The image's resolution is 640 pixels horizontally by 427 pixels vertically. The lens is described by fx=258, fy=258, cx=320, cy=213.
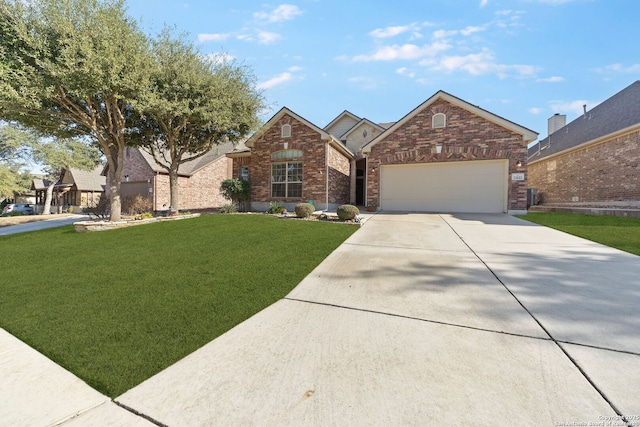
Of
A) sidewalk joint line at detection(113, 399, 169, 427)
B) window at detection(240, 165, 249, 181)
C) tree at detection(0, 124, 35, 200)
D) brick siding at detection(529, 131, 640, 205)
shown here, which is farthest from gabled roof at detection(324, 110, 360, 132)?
tree at detection(0, 124, 35, 200)

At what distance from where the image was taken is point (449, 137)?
12602 mm

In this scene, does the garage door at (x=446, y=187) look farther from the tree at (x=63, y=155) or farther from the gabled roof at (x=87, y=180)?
the gabled roof at (x=87, y=180)

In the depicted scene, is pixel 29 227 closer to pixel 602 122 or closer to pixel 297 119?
pixel 297 119

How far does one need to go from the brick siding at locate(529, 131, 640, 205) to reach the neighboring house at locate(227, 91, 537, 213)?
5219 millimetres

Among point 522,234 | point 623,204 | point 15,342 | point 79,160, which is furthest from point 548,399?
point 79,160

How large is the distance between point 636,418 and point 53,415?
3.51m

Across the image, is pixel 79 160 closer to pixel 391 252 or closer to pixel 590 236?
pixel 391 252

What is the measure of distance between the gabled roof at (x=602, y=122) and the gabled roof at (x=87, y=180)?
40915 mm

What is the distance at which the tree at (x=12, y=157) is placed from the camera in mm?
20841

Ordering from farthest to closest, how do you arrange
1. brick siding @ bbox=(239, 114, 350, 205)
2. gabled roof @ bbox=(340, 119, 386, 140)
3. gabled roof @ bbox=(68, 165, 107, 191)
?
gabled roof @ bbox=(68, 165, 107, 191)
gabled roof @ bbox=(340, 119, 386, 140)
brick siding @ bbox=(239, 114, 350, 205)

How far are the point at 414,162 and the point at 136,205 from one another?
17.4 m

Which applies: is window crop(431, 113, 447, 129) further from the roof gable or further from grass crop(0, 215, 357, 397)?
grass crop(0, 215, 357, 397)

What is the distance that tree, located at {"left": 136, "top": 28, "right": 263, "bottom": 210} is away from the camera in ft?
33.4

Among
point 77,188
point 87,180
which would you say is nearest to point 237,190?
point 77,188
